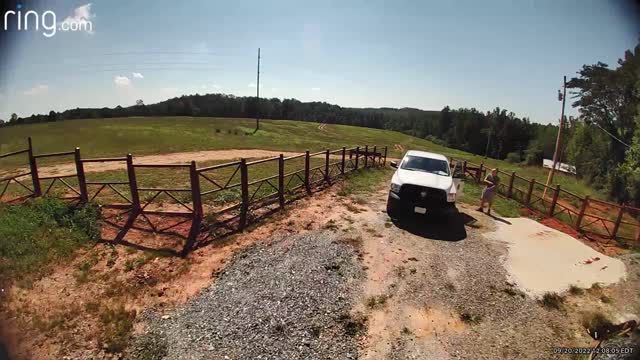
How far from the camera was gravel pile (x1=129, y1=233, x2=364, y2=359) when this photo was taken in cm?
446

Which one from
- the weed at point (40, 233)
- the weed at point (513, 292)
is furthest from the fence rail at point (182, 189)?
the weed at point (513, 292)

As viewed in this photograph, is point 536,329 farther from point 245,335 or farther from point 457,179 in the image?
point 457,179

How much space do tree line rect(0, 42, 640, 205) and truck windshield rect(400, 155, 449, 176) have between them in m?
11.0

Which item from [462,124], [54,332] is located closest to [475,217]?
[54,332]

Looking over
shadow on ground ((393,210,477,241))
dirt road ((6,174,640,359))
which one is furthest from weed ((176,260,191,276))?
shadow on ground ((393,210,477,241))

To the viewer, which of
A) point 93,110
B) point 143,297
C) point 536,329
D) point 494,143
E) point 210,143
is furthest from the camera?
point 494,143

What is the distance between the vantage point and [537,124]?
9731 centimetres

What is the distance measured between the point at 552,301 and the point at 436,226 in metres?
3.94

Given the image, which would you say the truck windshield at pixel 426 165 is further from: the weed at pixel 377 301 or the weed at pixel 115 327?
the weed at pixel 115 327

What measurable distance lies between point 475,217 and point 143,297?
33.8ft

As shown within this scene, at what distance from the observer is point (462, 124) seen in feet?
325

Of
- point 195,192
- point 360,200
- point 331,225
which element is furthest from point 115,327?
point 360,200

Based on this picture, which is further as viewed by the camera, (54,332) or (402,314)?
(402,314)

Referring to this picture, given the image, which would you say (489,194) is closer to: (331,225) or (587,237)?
(587,237)
